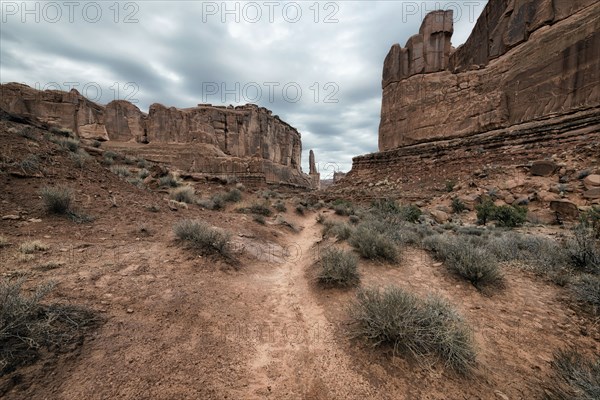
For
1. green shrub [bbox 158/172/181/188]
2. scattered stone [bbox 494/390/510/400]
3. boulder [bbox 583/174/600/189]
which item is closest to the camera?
scattered stone [bbox 494/390/510/400]

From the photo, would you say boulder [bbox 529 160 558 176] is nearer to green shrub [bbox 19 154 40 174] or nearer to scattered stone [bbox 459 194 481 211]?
scattered stone [bbox 459 194 481 211]

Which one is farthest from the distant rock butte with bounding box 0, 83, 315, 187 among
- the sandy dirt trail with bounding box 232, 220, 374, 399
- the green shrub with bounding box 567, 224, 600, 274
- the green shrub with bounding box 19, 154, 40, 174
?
the green shrub with bounding box 567, 224, 600, 274

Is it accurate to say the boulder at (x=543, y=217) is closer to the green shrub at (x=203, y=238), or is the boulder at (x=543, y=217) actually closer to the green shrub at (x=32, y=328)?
the green shrub at (x=203, y=238)

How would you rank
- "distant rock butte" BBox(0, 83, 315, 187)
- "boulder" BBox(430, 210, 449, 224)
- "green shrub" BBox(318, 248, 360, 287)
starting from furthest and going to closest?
"distant rock butte" BBox(0, 83, 315, 187), "boulder" BBox(430, 210, 449, 224), "green shrub" BBox(318, 248, 360, 287)

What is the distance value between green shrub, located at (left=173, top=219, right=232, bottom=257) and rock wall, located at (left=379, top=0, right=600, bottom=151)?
18262 mm

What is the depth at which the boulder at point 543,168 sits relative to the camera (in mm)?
10203

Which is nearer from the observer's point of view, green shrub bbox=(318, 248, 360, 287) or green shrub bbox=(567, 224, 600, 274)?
green shrub bbox=(567, 224, 600, 274)

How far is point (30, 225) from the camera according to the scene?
426cm

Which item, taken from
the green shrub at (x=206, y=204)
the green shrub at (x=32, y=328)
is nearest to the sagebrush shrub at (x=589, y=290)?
the green shrub at (x=32, y=328)

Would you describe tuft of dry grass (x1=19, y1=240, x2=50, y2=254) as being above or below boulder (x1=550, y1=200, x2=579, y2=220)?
below

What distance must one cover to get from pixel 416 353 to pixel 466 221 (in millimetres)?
9191

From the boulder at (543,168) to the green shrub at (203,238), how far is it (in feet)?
46.0

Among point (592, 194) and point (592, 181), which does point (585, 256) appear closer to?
point (592, 194)

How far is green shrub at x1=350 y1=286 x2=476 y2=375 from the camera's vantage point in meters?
2.19
